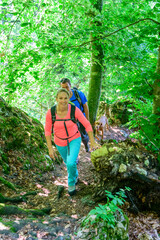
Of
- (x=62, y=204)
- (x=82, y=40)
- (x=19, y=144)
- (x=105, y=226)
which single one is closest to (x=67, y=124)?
(x=62, y=204)

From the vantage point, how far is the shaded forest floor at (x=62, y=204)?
2.89m

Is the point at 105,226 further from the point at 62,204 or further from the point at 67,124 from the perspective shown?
the point at 67,124


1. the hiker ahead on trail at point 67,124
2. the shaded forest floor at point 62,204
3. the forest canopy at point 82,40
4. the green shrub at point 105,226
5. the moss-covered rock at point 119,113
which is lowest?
the shaded forest floor at point 62,204

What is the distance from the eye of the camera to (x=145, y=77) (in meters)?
4.99

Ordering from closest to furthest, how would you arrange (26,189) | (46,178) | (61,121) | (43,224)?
(43,224) < (61,121) < (26,189) < (46,178)

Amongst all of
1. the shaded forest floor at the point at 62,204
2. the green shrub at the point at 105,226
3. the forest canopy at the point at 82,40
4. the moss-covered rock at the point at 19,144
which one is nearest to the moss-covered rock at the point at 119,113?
the forest canopy at the point at 82,40

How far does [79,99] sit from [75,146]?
1644 millimetres

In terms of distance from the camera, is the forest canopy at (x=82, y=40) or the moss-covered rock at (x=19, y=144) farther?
the moss-covered rock at (x=19, y=144)

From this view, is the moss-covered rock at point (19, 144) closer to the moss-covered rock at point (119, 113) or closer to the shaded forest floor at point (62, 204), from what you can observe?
the shaded forest floor at point (62, 204)

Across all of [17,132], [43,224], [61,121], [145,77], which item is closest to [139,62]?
[145,77]

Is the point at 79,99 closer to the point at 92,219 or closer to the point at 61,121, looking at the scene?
the point at 61,121

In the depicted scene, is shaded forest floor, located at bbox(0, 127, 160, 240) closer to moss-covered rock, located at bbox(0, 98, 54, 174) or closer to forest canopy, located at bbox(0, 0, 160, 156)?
moss-covered rock, located at bbox(0, 98, 54, 174)

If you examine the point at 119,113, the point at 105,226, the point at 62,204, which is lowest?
the point at 62,204

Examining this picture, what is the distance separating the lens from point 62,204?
4059 millimetres
